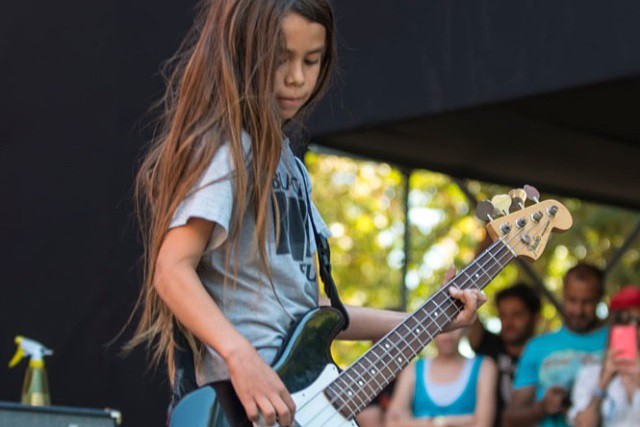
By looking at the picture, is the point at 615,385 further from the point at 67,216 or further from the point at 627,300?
the point at 67,216

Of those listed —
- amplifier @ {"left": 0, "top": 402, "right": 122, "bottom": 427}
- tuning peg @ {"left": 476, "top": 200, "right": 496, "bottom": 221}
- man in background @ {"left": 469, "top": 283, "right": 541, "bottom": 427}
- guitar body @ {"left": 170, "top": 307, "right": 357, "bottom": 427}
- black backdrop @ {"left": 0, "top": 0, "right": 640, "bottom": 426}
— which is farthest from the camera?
man in background @ {"left": 469, "top": 283, "right": 541, "bottom": 427}

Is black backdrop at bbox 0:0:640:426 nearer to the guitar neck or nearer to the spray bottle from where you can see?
the spray bottle

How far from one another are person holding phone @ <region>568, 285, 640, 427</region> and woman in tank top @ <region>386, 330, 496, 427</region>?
15.6 inches

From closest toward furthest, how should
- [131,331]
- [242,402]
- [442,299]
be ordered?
[242,402]
[442,299]
[131,331]

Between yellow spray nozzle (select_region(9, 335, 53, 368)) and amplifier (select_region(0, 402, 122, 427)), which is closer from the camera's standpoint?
amplifier (select_region(0, 402, 122, 427))

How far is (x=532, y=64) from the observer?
16.2ft

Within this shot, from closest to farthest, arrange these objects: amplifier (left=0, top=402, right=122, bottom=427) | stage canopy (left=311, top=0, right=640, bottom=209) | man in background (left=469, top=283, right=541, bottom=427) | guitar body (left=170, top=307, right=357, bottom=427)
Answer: guitar body (left=170, top=307, right=357, bottom=427), amplifier (left=0, top=402, right=122, bottom=427), stage canopy (left=311, top=0, right=640, bottom=209), man in background (left=469, top=283, right=541, bottom=427)

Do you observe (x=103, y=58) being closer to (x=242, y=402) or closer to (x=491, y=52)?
(x=491, y=52)

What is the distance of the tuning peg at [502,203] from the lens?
3.03 m

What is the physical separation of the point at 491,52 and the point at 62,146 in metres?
1.78

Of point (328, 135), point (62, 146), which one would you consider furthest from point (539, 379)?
point (62, 146)

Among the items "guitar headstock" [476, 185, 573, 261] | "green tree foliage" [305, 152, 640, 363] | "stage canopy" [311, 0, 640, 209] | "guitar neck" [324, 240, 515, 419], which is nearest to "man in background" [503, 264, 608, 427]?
"stage canopy" [311, 0, 640, 209]

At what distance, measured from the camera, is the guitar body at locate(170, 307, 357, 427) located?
2.51 metres

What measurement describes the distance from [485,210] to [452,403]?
2.96m
